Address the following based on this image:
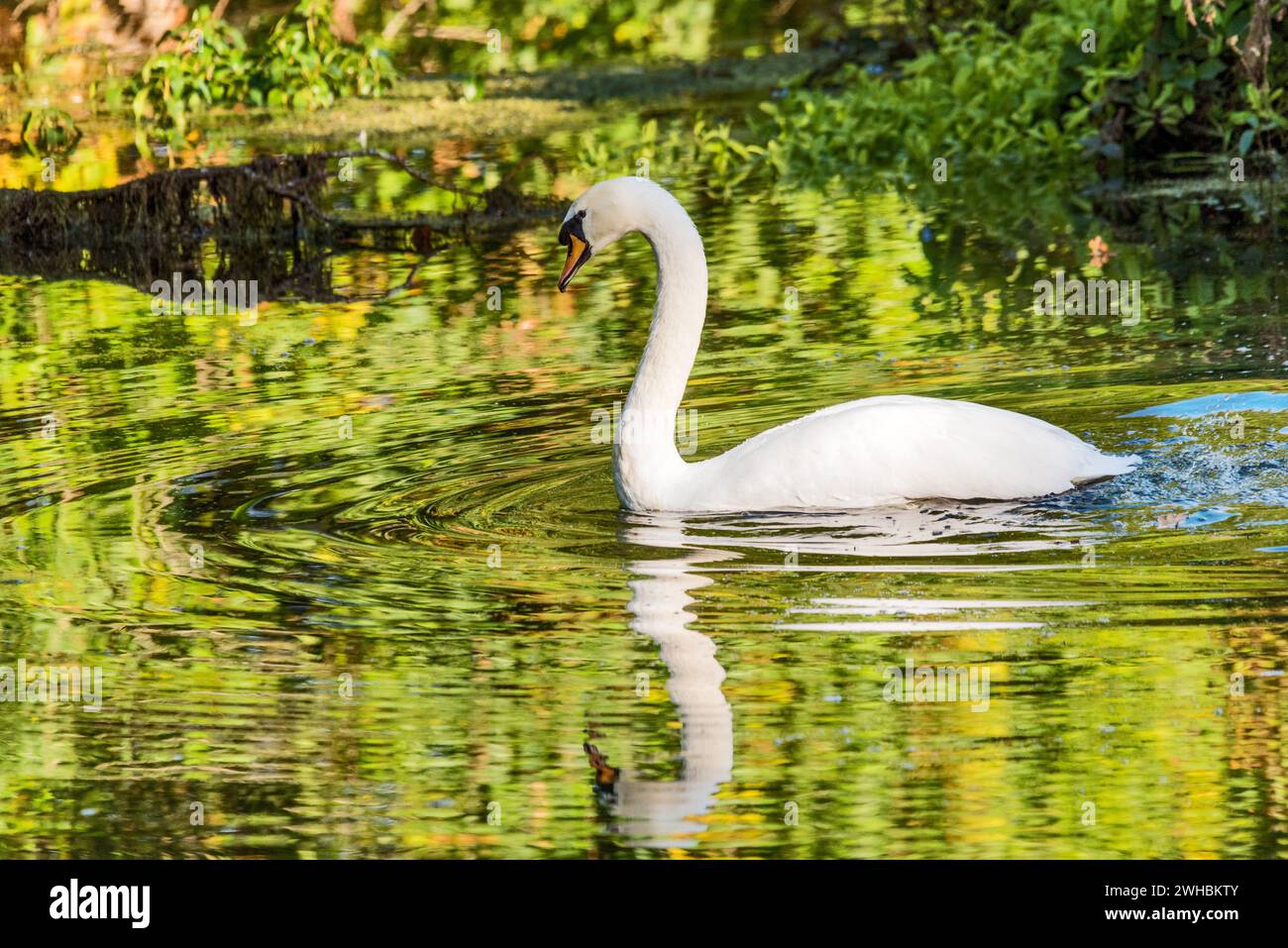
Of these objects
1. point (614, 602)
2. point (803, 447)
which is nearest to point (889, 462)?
point (803, 447)

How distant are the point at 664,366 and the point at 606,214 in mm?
562

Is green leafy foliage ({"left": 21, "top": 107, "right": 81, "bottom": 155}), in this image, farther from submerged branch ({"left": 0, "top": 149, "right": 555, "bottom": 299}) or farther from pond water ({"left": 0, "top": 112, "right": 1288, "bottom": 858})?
pond water ({"left": 0, "top": 112, "right": 1288, "bottom": 858})

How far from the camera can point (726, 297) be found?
12.2m

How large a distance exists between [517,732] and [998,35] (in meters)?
13.6

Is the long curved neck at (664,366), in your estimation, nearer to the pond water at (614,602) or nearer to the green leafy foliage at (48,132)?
the pond water at (614,602)

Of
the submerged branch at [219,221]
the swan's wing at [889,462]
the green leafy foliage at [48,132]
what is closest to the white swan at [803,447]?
the swan's wing at [889,462]

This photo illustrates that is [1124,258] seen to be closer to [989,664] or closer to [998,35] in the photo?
Result: [998,35]

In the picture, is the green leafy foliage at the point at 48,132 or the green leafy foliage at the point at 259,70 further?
the green leafy foliage at the point at 259,70

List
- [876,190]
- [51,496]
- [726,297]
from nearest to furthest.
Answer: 1. [51,496]
2. [726,297]
3. [876,190]

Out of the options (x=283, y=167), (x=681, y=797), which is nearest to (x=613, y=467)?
(x=681, y=797)

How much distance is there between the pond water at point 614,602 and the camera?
505 centimetres

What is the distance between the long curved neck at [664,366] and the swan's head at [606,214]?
0.12 ft

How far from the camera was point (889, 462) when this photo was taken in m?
7.48

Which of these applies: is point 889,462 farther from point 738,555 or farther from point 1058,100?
point 1058,100
